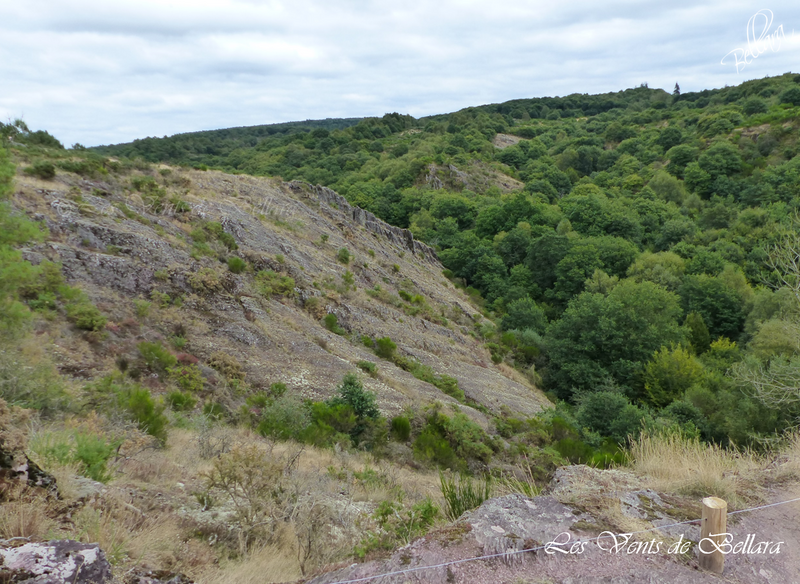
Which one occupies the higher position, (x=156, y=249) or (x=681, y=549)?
(x=156, y=249)

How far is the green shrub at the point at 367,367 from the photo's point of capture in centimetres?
1423

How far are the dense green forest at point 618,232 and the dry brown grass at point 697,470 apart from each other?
6.33m

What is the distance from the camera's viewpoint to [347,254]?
22359 millimetres

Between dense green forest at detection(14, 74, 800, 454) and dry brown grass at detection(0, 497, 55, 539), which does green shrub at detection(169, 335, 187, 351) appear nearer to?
dry brown grass at detection(0, 497, 55, 539)

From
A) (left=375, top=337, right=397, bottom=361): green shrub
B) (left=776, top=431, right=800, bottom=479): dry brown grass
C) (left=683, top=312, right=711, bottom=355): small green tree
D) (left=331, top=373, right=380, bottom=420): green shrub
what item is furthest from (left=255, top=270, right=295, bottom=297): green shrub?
(left=683, top=312, right=711, bottom=355): small green tree

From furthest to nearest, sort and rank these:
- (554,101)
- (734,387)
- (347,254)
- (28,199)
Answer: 1. (554,101)
2. (347,254)
3. (734,387)
4. (28,199)

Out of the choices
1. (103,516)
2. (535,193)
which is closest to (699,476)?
(103,516)

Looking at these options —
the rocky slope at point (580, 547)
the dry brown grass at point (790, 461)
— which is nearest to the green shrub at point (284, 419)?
the rocky slope at point (580, 547)

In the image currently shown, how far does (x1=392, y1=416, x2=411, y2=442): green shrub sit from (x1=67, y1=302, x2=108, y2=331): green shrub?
704 cm

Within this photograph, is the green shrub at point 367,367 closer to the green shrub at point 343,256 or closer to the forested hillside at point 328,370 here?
the forested hillside at point 328,370

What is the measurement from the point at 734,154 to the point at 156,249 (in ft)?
218

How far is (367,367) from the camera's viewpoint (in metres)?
14.3

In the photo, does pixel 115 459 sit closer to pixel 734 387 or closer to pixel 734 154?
pixel 734 387

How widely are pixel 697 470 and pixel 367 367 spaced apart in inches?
396
